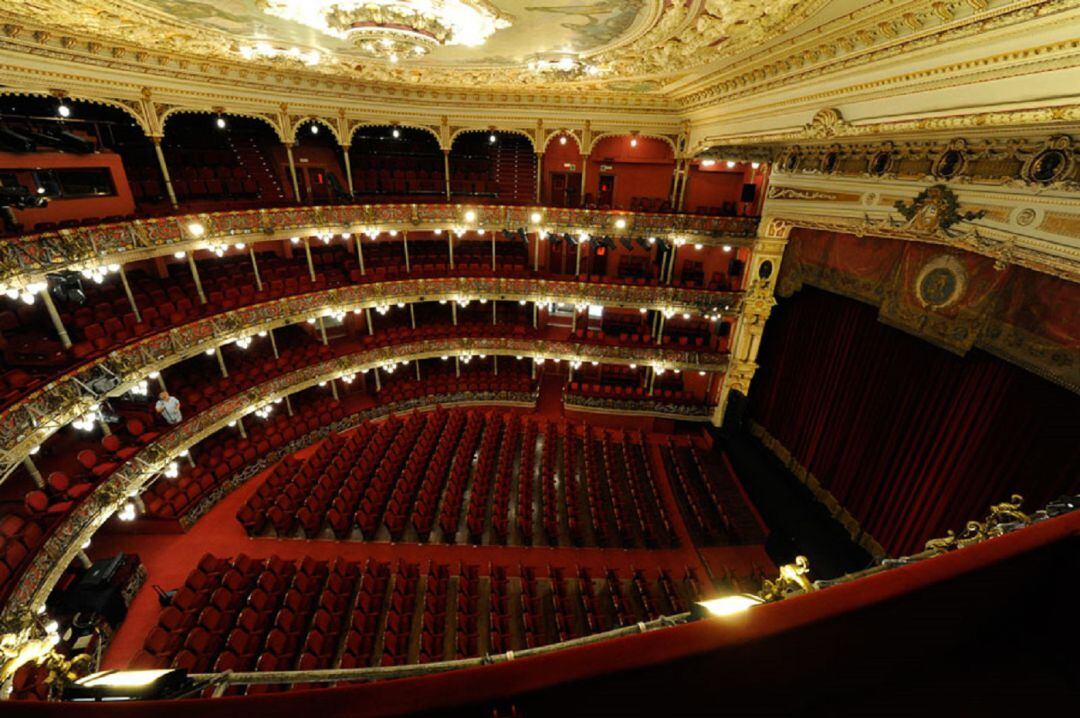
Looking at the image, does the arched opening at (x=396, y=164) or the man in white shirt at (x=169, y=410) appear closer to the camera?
the man in white shirt at (x=169, y=410)

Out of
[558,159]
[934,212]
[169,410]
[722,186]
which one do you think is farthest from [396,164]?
[934,212]

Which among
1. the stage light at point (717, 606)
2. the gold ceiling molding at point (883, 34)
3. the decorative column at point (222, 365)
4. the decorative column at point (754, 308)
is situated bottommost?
the decorative column at point (222, 365)

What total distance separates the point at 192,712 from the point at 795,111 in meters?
11.7

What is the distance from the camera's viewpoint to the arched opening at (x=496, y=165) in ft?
68.0

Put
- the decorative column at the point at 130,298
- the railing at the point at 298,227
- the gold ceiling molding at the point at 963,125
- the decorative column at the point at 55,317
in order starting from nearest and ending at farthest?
the gold ceiling molding at the point at 963,125 < the railing at the point at 298,227 < the decorative column at the point at 55,317 < the decorative column at the point at 130,298

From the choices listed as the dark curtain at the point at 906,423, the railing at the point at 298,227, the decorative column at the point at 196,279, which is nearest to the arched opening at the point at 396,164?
the railing at the point at 298,227

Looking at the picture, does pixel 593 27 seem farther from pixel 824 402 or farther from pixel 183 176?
pixel 183 176

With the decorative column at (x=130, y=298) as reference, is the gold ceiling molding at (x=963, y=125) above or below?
above

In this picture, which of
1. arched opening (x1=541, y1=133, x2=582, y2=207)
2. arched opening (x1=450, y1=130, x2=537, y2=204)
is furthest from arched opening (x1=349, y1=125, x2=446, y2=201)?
arched opening (x1=541, y1=133, x2=582, y2=207)

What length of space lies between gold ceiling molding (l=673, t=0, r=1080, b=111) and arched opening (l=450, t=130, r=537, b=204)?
12.0 metres

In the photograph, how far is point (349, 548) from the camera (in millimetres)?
11867

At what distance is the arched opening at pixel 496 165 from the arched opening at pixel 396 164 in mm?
958

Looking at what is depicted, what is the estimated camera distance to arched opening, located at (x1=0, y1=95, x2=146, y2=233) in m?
11.1

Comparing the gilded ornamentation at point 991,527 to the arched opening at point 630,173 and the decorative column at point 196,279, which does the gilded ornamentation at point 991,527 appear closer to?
the decorative column at point 196,279
